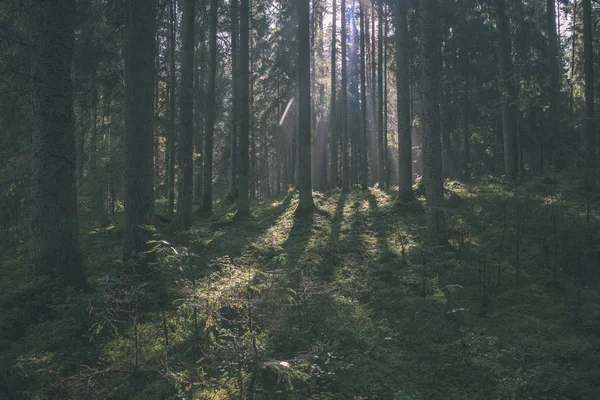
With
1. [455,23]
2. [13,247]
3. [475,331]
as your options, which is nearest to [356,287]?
[475,331]

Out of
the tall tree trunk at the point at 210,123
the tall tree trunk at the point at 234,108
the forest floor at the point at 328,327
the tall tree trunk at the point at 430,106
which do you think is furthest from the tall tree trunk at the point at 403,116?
the tall tree trunk at the point at 210,123

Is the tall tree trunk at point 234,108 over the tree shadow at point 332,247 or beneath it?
over

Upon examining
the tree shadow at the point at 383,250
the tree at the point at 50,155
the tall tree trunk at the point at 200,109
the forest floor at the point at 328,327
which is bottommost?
the forest floor at the point at 328,327

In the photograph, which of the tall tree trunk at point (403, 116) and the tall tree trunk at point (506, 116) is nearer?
the tall tree trunk at point (403, 116)

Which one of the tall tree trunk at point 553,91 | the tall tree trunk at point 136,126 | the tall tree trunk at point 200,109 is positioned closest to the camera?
the tall tree trunk at point 136,126

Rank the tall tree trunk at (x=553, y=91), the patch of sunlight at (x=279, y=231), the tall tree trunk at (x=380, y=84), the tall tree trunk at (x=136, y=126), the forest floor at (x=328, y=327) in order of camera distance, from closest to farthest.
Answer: the forest floor at (x=328, y=327) → the tall tree trunk at (x=136, y=126) → the patch of sunlight at (x=279, y=231) → the tall tree trunk at (x=380, y=84) → the tall tree trunk at (x=553, y=91)

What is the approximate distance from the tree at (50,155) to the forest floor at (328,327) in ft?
1.82

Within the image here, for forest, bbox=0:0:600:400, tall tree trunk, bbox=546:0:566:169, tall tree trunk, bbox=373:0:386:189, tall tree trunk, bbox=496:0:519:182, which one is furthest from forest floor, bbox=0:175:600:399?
tall tree trunk, bbox=546:0:566:169

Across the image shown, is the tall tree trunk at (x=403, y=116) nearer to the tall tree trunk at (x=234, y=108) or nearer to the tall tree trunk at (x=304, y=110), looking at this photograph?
the tall tree trunk at (x=304, y=110)

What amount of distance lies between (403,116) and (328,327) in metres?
11.5

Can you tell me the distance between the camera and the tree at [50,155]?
6695mm

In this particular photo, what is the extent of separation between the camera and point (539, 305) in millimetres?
6402

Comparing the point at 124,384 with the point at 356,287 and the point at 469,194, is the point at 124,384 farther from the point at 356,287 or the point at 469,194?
the point at 469,194

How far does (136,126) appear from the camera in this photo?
24.3 ft
